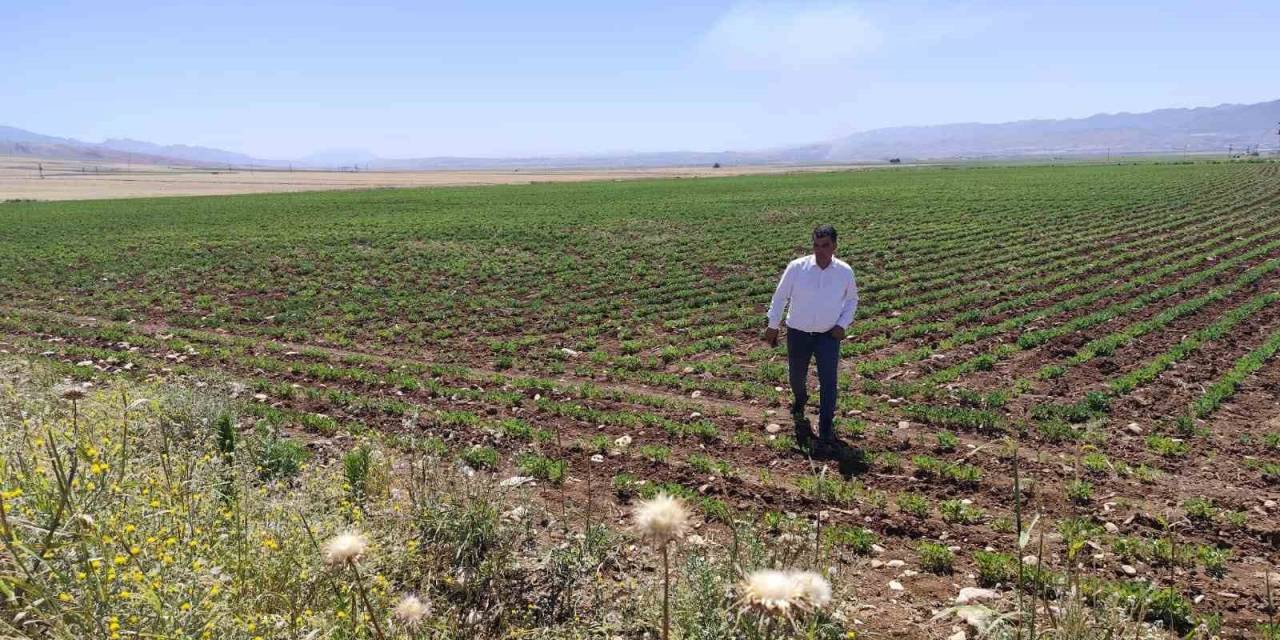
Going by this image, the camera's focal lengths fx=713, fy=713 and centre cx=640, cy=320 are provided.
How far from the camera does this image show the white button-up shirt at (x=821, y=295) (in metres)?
7.92

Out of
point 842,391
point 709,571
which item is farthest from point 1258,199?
point 709,571

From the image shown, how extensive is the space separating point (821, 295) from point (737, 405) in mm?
Answer: 2456

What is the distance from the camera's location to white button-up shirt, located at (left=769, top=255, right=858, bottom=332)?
792cm

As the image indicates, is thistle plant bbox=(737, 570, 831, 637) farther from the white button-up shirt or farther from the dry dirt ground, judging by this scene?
the dry dirt ground

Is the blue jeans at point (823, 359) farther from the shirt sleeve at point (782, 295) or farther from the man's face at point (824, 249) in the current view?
the man's face at point (824, 249)

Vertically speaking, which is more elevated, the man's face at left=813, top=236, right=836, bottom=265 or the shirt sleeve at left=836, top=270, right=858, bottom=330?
the man's face at left=813, top=236, right=836, bottom=265

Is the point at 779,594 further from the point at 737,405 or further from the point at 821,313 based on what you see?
the point at 737,405

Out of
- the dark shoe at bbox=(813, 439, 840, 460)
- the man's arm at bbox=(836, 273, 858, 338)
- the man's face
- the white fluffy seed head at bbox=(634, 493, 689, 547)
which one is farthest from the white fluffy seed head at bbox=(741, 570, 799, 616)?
the man's arm at bbox=(836, 273, 858, 338)

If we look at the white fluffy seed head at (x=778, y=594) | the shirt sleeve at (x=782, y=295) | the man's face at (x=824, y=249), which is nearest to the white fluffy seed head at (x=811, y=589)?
the white fluffy seed head at (x=778, y=594)

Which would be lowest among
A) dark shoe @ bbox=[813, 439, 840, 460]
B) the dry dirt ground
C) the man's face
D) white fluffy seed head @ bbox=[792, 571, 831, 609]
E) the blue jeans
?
dark shoe @ bbox=[813, 439, 840, 460]

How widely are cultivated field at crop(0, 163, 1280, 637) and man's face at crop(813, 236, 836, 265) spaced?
2153 millimetres

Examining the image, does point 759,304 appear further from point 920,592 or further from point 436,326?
point 920,592

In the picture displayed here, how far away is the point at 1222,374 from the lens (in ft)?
34.3

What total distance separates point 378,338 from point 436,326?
128 cm
